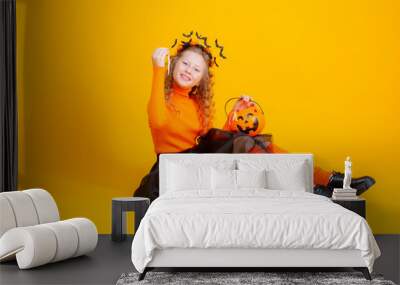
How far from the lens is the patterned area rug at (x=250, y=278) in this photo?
5086 mm

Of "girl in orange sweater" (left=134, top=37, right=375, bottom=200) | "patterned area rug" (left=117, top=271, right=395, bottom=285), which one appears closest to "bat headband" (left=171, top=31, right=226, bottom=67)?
"girl in orange sweater" (left=134, top=37, right=375, bottom=200)

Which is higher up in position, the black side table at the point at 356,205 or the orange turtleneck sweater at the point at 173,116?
the orange turtleneck sweater at the point at 173,116

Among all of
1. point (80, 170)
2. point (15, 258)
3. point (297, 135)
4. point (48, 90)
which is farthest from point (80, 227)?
point (297, 135)

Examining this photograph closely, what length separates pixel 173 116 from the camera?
766 cm

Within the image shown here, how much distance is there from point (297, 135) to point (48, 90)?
2873 millimetres

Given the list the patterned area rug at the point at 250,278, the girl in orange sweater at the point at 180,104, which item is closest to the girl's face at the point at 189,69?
the girl in orange sweater at the point at 180,104

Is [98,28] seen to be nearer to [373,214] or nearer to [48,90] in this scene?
[48,90]

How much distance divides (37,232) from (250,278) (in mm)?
1787

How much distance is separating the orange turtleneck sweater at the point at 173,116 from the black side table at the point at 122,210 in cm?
84

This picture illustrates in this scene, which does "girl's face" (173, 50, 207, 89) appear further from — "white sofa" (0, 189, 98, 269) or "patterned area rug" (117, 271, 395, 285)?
"patterned area rug" (117, 271, 395, 285)

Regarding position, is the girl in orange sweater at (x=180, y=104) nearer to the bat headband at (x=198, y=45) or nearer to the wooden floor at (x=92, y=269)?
the bat headband at (x=198, y=45)

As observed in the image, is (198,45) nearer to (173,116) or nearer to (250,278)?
(173,116)

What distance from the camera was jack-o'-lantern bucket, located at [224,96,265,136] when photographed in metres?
7.66

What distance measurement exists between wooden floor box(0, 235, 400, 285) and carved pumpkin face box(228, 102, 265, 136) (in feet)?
6.30
